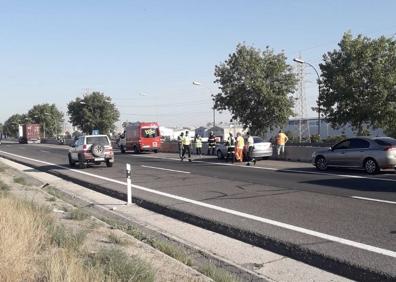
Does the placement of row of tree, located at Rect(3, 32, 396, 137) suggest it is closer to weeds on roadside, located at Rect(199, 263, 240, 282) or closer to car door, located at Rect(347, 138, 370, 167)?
car door, located at Rect(347, 138, 370, 167)

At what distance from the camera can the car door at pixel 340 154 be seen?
66.9 ft

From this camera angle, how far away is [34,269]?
538 centimetres

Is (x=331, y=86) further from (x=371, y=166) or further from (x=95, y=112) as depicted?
(x=95, y=112)

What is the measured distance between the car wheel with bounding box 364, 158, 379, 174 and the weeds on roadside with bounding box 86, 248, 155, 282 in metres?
14.5

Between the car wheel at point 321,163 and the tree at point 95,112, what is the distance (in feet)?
270

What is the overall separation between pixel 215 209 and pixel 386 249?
189 inches

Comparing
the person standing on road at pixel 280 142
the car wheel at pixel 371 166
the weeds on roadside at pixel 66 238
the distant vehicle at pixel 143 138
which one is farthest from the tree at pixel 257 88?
the weeds on roadside at pixel 66 238

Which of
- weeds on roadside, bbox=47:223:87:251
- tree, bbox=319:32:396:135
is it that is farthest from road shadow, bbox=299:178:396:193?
tree, bbox=319:32:396:135

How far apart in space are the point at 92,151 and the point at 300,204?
15386 millimetres

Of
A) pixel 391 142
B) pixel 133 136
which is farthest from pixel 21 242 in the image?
pixel 133 136

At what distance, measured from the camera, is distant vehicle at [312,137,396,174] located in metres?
18.8

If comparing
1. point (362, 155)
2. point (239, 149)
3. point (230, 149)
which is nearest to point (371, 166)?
point (362, 155)

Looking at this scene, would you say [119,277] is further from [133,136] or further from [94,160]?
[133,136]

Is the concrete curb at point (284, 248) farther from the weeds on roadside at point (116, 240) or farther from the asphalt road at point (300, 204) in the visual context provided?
the weeds on roadside at point (116, 240)
